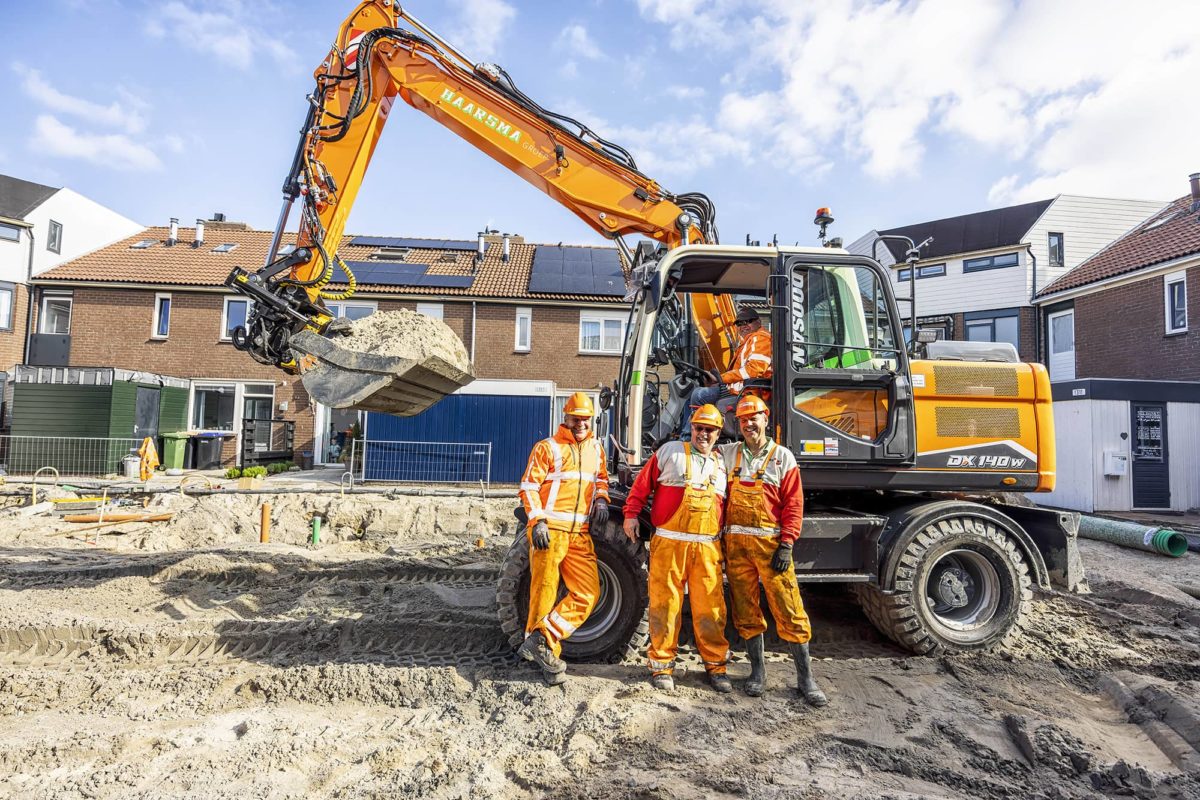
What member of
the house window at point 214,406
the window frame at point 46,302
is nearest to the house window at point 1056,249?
the house window at point 214,406

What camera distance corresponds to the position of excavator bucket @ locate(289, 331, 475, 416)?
4430 millimetres

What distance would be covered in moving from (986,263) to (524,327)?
1398cm

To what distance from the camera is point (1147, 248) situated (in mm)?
15547

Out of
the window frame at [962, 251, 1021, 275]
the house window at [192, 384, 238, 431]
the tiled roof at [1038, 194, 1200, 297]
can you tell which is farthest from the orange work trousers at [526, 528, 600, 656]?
the window frame at [962, 251, 1021, 275]

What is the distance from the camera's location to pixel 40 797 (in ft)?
9.14

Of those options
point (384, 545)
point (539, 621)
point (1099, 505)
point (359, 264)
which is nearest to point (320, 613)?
point (539, 621)

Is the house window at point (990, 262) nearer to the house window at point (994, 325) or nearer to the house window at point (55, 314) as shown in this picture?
the house window at point (994, 325)

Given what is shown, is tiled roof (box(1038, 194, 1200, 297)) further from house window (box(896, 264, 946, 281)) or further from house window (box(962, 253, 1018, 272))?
house window (box(896, 264, 946, 281))

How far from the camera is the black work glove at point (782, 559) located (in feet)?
13.1

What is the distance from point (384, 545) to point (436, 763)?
20.1 feet

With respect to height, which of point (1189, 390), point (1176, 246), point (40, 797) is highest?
point (1176, 246)

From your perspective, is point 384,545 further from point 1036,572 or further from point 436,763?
point 1036,572

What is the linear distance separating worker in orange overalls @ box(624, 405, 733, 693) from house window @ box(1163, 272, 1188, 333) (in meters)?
15.0

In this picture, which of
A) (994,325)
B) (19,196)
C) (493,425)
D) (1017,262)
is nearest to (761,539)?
(493,425)
